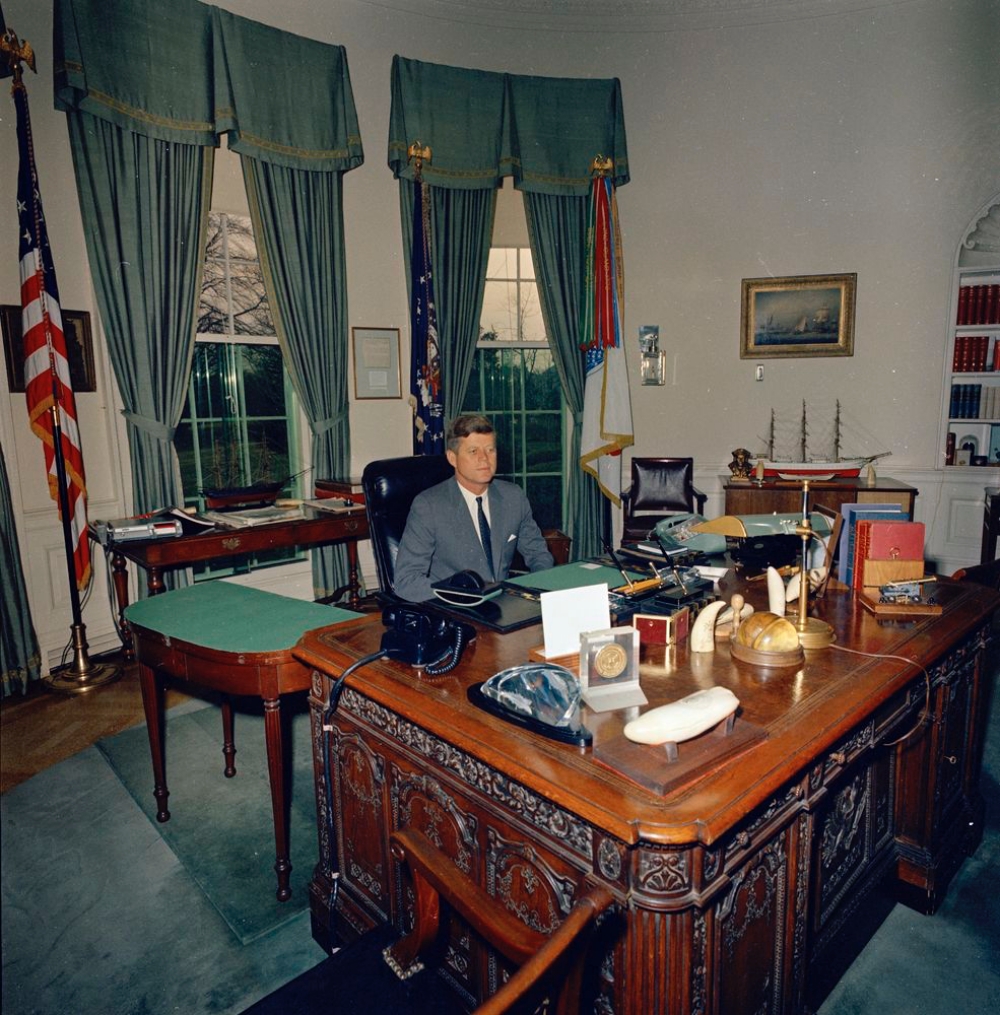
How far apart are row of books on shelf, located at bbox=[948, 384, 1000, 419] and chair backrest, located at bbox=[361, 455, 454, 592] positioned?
15.5 feet

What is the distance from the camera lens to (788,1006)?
1519 millimetres

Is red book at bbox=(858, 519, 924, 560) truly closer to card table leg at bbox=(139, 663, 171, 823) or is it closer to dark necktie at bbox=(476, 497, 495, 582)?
dark necktie at bbox=(476, 497, 495, 582)

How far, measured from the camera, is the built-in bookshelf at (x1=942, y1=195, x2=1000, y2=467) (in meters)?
5.54

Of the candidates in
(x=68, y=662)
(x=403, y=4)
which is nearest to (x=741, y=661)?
(x=68, y=662)

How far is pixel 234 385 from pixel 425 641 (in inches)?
150

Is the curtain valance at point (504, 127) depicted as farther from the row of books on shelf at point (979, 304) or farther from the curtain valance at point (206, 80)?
the row of books on shelf at point (979, 304)

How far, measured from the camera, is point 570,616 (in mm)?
1609

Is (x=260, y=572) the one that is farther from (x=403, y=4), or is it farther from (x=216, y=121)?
(x=403, y=4)

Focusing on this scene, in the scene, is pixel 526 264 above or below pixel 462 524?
above

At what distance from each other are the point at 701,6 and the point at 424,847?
665 cm

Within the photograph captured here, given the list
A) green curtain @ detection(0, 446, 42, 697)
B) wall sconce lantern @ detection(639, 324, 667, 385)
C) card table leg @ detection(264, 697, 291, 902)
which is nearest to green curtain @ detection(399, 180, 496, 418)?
wall sconce lantern @ detection(639, 324, 667, 385)

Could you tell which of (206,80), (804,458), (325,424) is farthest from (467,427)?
(804,458)

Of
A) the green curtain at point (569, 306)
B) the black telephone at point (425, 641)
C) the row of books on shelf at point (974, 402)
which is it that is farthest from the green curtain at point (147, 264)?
the row of books on shelf at point (974, 402)

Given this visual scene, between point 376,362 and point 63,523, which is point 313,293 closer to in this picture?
point 376,362
